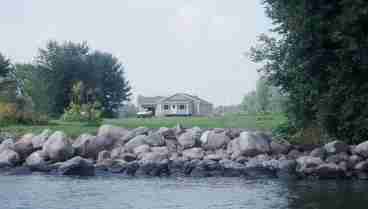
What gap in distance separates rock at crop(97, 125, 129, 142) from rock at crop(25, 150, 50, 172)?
9.69ft

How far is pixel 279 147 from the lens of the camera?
24.6 metres

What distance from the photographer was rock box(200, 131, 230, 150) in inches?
1010

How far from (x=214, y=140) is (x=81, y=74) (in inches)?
1625

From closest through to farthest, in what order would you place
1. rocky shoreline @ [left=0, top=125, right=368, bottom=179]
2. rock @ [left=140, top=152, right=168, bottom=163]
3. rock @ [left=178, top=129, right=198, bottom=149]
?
rocky shoreline @ [left=0, top=125, right=368, bottom=179] → rock @ [left=140, top=152, right=168, bottom=163] → rock @ [left=178, top=129, right=198, bottom=149]

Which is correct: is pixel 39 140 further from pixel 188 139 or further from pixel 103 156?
pixel 188 139

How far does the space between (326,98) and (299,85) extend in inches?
57.7

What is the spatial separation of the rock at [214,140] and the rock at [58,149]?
5817 millimetres

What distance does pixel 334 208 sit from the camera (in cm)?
1511

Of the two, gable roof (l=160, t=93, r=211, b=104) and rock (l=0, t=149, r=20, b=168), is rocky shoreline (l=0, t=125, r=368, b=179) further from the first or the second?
gable roof (l=160, t=93, r=211, b=104)

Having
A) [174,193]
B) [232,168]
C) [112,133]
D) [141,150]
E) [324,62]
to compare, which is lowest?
[174,193]

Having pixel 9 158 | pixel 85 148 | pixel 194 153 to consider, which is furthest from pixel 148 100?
pixel 194 153

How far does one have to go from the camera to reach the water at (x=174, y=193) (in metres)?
15.7

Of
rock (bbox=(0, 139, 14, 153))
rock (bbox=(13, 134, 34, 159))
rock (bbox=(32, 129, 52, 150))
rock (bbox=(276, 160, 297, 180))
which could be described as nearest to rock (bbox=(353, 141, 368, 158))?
rock (bbox=(276, 160, 297, 180))

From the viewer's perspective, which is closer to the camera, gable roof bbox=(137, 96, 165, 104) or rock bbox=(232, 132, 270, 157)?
rock bbox=(232, 132, 270, 157)
